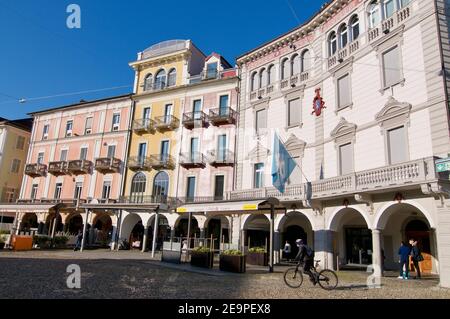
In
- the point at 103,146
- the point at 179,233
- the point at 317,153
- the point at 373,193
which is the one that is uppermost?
the point at 103,146

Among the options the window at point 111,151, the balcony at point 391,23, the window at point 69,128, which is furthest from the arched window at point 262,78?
the window at point 69,128

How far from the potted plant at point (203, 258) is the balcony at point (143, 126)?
700 inches

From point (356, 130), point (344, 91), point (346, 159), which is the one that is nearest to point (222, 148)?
point (344, 91)

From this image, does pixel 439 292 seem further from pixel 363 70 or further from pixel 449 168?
pixel 363 70

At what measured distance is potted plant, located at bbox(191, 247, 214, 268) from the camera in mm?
17812

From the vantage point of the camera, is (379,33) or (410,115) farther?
(379,33)

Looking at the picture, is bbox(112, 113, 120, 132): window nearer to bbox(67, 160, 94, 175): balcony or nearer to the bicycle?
bbox(67, 160, 94, 175): balcony

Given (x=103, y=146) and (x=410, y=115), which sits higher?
(x=103, y=146)

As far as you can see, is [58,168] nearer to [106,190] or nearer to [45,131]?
[106,190]

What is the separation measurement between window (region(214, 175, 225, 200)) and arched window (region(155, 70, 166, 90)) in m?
11.7

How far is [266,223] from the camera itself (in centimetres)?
2614

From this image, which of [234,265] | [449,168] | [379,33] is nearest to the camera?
[449,168]

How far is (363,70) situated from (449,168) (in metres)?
8.43
